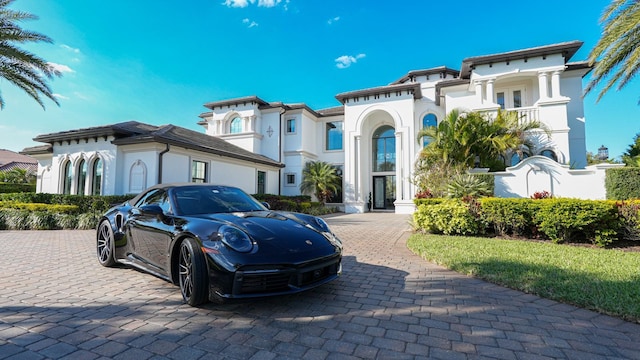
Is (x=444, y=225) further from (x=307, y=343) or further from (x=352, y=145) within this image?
(x=352, y=145)

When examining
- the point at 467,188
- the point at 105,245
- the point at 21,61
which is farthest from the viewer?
the point at 21,61

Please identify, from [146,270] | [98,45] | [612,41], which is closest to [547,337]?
[146,270]

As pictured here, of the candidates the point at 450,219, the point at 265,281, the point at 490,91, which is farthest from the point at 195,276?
the point at 490,91

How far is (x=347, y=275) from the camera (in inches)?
165

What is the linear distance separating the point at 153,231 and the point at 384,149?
1822 cm

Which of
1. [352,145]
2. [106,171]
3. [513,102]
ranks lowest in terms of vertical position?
[106,171]

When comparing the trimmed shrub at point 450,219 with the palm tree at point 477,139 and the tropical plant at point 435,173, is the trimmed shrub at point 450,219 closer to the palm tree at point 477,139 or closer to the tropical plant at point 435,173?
the tropical plant at point 435,173

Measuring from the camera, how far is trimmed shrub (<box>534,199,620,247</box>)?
626cm

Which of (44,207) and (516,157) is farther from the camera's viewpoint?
(516,157)

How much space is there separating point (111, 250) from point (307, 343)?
3.89 metres

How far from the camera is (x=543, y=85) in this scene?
13609 millimetres

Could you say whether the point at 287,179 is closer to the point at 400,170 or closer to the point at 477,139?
the point at 400,170

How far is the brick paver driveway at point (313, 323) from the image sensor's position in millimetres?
2129

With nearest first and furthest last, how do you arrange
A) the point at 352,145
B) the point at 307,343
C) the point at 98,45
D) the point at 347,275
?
the point at 307,343 → the point at 347,275 → the point at 98,45 → the point at 352,145
